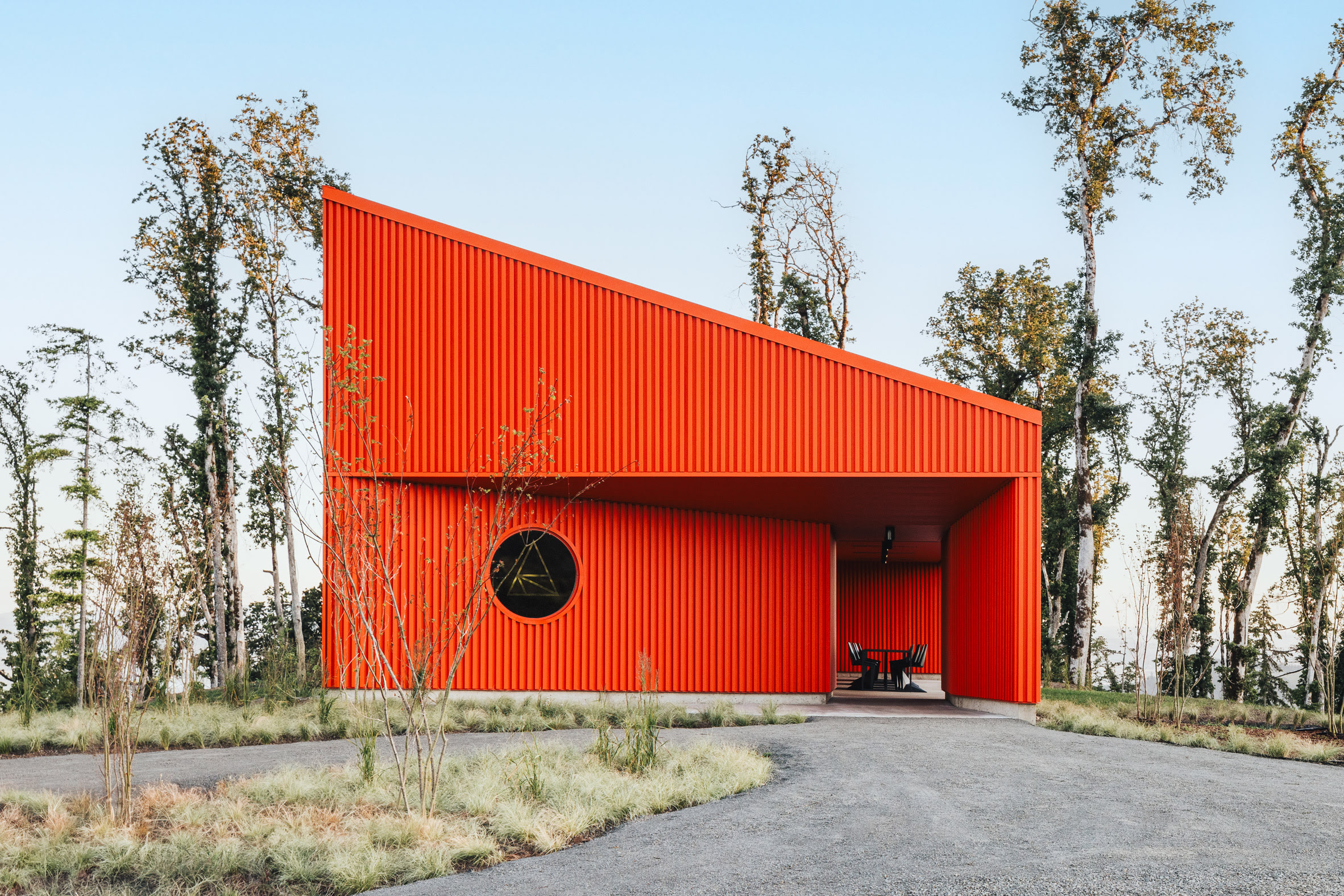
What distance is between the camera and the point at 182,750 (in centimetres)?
898

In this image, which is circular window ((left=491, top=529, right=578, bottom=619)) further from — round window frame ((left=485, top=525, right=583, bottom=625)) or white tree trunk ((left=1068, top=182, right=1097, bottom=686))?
white tree trunk ((left=1068, top=182, right=1097, bottom=686))

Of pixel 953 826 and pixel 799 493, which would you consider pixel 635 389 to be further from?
pixel 953 826

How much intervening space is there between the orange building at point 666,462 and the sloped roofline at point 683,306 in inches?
1.0

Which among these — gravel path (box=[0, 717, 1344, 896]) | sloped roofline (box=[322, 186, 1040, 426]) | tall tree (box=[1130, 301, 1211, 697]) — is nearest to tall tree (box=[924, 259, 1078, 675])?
tall tree (box=[1130, 301, 1211, 697])

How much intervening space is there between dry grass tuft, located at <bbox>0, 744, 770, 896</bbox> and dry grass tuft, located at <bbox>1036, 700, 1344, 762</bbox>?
5012 mm

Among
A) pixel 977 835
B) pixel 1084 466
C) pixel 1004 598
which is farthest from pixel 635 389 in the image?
Answer: pixel 1084 466

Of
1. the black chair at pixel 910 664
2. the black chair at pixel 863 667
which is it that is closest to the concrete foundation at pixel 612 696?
the black chair at pixel 863 667

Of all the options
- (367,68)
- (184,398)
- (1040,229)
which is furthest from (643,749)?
(1040,229)

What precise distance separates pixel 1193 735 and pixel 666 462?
6324mm

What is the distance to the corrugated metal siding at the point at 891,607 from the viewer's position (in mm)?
22062

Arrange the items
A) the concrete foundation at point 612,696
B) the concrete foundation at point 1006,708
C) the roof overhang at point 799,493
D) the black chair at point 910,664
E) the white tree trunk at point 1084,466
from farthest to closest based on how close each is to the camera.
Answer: the black chair at point 910,664 → the white tree trunk at point 1084,466 → the concrete foundation at point 612,696 → the roof overhang at point 799,493 → the concrete foundation at point 1006,708

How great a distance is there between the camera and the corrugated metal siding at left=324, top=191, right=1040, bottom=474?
11125 mm

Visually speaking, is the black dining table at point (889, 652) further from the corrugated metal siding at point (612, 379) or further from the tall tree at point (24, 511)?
the tall tree at point (24, 511)

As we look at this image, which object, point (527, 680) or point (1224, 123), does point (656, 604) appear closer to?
point (527, 680)
